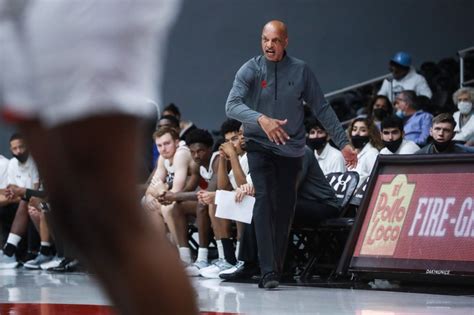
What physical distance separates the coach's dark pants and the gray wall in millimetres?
7293

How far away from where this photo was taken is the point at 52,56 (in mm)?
1588

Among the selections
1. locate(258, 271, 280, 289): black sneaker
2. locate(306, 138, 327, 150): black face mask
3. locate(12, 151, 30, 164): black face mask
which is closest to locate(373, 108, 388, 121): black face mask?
locate(306, 138, 327, 150): black face mask


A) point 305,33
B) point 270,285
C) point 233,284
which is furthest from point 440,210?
point 305,33

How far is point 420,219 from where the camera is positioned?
7.06m

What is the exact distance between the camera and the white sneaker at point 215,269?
8609 millimetres

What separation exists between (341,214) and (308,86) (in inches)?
47.6

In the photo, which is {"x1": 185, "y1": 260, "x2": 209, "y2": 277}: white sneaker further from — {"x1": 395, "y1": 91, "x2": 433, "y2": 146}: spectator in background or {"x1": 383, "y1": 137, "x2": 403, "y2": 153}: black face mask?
{"x1": 395, "y1": 91, "x2": 433, "y2": 146}: spectator in background

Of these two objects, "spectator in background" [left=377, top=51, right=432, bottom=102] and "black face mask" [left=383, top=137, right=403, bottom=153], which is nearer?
"black face mask" [left=383, top=137, right=403, bottom=153]

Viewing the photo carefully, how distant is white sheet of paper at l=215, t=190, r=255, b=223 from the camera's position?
8.19 meters

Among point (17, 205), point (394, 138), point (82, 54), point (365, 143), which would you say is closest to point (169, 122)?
point (17, 205)

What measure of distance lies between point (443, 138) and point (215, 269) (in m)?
2.20

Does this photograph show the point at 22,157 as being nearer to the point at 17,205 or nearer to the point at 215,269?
the point at 17,205

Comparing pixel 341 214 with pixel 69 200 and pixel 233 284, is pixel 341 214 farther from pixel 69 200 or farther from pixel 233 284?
pixel 69 200

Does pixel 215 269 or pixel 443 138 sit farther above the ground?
pixel 443 138
